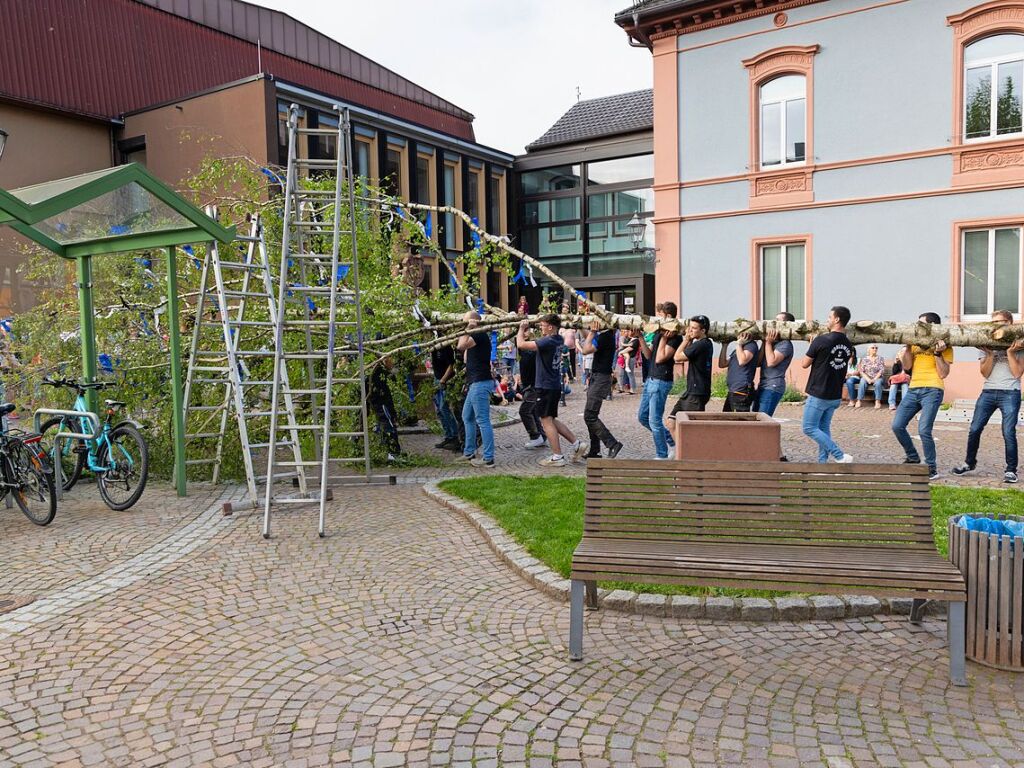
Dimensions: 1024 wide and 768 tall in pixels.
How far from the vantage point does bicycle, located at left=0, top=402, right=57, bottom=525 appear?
721 centimetres

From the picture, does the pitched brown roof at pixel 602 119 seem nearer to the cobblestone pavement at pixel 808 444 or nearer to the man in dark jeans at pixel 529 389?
the cobblestone pavement at pixel 808 444

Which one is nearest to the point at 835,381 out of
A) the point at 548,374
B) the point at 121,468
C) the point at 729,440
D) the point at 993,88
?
the point at 729,440

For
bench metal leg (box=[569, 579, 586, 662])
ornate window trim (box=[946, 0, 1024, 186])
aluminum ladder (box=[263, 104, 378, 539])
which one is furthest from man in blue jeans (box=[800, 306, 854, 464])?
ornate window trim (box=[946, 0, 1024, 186])

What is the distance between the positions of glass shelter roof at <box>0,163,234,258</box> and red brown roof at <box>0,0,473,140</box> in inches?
643

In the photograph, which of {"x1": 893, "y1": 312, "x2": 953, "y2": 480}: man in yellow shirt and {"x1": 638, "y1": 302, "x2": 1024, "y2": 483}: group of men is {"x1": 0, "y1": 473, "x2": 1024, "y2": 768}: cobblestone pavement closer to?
{"x1": 638, "y1": 302, "x2": 1024, "y2": 483}: group of men

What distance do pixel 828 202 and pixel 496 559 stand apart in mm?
14696

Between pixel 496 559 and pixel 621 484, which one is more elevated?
pixel 621 484

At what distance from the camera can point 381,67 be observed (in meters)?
34.9

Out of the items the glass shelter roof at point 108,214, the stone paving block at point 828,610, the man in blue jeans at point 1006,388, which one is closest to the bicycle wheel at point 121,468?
the glass shelter roof at point 108,214

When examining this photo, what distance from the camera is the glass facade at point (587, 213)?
29578 millimetres

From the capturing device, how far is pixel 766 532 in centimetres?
449

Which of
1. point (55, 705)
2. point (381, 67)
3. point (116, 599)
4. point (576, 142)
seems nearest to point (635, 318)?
point (116, 599)

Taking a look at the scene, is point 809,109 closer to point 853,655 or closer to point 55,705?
point 853,655

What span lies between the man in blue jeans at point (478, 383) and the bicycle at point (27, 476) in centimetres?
467
